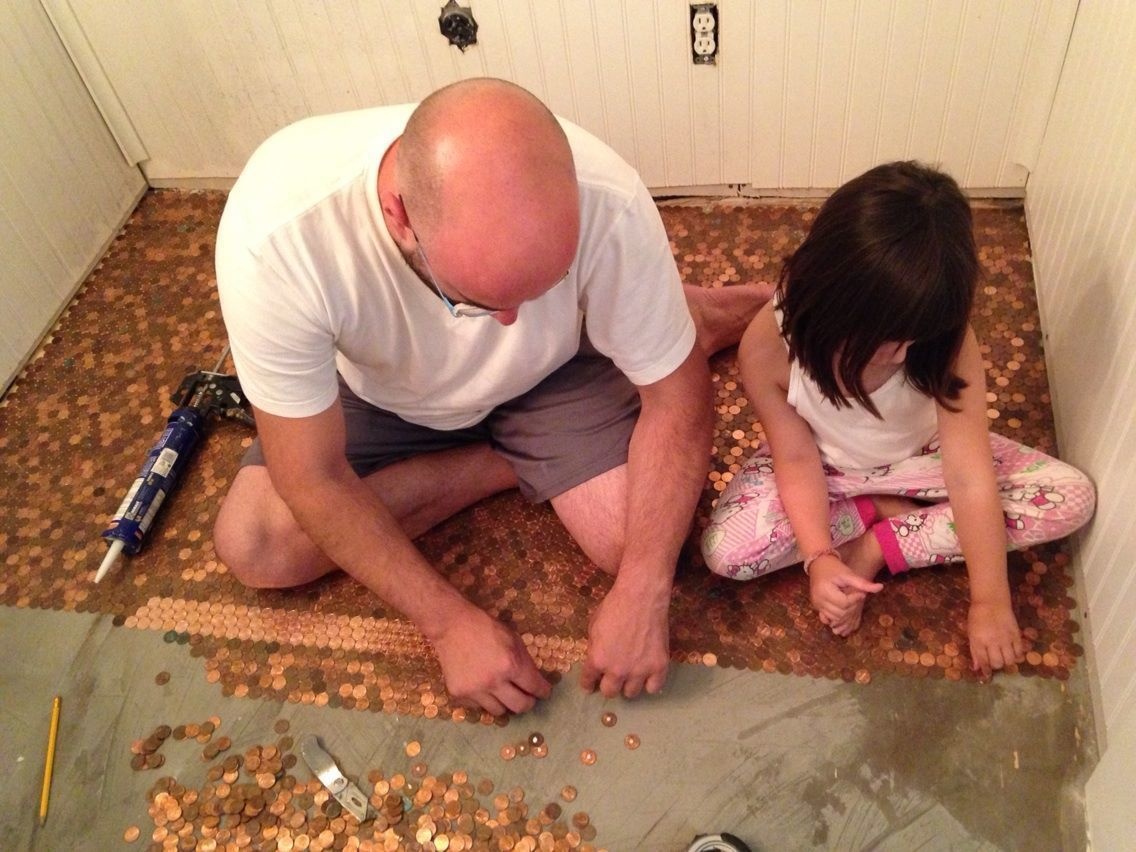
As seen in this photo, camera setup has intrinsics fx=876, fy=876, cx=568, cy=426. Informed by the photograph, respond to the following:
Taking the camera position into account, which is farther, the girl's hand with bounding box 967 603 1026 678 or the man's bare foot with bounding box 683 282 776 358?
the man's bare foot with bounding box 683 282 776 358

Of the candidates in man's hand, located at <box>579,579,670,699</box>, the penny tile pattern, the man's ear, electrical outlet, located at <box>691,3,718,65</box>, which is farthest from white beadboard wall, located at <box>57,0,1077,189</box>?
man's hand, located at <box>579,579,670,699</box>

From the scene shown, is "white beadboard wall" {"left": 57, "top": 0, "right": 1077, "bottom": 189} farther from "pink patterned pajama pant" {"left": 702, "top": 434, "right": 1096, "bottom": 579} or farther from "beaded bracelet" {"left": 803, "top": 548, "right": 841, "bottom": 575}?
"beaded bracelet" {"left": 803, "top": 548, "right": 841, "bottom": 575}

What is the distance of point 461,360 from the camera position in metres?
1.01

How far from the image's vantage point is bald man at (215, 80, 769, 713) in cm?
71

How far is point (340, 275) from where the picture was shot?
2.87 feet

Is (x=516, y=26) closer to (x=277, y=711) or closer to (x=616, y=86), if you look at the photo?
(x=616, y=86)

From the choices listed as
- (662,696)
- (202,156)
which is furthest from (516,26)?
(662,696)

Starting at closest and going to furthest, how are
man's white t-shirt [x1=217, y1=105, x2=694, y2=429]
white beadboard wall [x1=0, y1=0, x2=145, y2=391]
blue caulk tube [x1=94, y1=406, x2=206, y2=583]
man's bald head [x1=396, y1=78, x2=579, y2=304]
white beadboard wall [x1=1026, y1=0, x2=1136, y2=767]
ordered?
man's bald head [x1=396, y1=78, x2=579, y2=304] < man's white t-shirt [x1=217, y1=105, x2=694, y2=429] < white beadboard wall [x1=1026, y1=0, x2=1136, y2=767] < blue caulk tube [x1=94, y1=406, x2=206, y2=583] < white beadboard wall [x1=0, y1=0, x2=145, y2=391]

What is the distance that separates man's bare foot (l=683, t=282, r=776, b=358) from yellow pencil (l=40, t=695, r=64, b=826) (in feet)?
3.44

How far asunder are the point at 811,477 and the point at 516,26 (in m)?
0.89

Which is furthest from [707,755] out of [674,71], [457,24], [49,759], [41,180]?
[41,180]

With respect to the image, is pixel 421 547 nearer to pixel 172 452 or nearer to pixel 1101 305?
pixel 172 452

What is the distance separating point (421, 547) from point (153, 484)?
1.40 ft

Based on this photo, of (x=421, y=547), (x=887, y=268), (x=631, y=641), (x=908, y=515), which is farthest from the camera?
(x=421, y=547)
